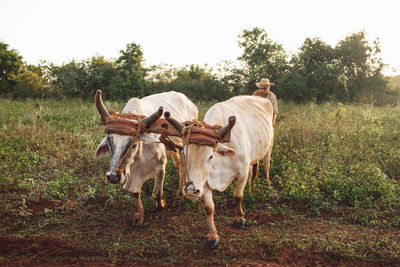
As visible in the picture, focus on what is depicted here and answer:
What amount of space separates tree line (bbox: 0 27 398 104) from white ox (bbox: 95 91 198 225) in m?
13.6

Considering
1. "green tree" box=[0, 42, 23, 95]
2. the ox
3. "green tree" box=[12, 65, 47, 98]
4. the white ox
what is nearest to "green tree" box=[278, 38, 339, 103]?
the ox

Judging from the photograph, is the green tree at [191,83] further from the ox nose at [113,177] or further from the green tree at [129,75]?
the ox nose at [113,177]

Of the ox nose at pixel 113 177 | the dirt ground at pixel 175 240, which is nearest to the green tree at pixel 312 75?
the dirt ground at pixel 175 240

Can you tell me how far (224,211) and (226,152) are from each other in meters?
1.84

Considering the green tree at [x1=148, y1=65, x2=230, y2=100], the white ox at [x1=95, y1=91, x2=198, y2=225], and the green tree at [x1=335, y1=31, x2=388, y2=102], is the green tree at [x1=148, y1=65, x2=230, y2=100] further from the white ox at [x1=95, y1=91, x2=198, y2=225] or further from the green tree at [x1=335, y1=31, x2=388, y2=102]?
the white ox at [x1=95, y1=91, x2=198, y2=225]

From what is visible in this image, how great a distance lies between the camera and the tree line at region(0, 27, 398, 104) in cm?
1797

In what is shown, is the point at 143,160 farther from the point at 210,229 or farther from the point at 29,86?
the point at 29,86

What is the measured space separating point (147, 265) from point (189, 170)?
4.10 ft

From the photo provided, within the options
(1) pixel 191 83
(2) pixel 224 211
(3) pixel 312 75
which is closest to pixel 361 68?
(3) pixel 312 75

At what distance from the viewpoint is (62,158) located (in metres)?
6.83

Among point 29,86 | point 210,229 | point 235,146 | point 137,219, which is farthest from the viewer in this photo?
point 29,86

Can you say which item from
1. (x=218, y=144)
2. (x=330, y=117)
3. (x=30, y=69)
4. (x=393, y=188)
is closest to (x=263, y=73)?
(x=330, y=117)

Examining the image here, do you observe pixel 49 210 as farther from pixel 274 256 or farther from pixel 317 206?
pixel 317 206

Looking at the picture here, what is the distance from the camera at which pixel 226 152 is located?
3.58m
